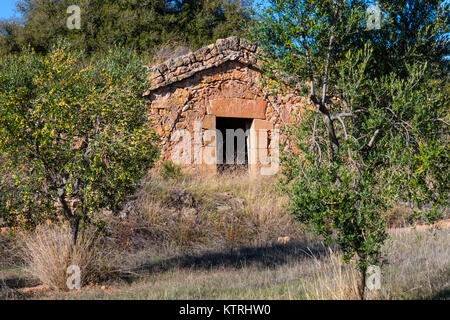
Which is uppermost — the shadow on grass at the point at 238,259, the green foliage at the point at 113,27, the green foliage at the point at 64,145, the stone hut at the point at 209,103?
the green foliage at the point at 113,27

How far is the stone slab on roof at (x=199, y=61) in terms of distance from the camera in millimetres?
13258

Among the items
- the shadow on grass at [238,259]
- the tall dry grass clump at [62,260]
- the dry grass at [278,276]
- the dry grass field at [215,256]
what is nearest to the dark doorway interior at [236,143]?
the dry grass field at [215,256]

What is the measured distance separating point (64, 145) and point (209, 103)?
26.8ft

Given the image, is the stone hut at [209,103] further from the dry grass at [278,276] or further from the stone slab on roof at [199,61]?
the dry grass at [278,276]

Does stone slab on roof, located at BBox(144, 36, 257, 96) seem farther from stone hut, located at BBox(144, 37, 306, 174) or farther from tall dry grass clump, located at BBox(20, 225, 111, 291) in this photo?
tall dry grass clump, located at BBox(20, 225, 111, 291)

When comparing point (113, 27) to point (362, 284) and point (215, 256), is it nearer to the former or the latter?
point (215, 256)

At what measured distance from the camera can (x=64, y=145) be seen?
6164 millimetres

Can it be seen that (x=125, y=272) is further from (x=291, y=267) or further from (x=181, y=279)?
(x=291, y=267)

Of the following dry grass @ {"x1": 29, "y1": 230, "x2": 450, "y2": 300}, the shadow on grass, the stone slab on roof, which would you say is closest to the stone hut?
the stone slab on roof

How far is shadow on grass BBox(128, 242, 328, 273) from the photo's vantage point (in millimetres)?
8336

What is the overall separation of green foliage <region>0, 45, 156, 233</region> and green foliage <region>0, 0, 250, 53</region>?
13.8 m

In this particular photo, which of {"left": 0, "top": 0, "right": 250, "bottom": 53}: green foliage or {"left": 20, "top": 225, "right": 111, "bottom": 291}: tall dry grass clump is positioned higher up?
{"left": 0, "top": 0, "right": 250, "bottom": 53}: green foliage
